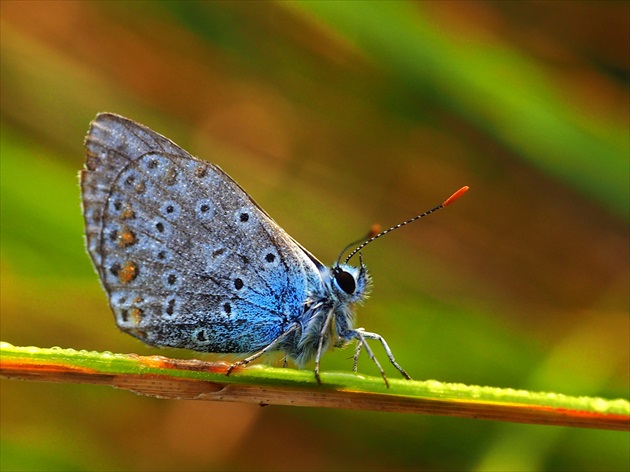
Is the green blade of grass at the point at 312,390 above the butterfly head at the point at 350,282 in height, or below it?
below

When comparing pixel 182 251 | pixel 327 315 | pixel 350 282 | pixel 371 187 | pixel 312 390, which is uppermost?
pixel 371 187

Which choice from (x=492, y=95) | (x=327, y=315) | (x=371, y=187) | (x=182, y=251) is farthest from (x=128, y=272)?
(x=371, y=187)

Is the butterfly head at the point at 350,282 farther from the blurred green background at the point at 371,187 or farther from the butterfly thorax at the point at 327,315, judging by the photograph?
the blurred green background at the point at 371,187

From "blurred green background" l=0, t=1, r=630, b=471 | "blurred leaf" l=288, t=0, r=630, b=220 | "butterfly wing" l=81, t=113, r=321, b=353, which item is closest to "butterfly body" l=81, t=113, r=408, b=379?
"butterfly wing" l=81, t=113, r=321, b=353

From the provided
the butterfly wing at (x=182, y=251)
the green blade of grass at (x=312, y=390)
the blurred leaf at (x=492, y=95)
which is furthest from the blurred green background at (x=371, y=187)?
the green blade of grass at (x=312, y=390)

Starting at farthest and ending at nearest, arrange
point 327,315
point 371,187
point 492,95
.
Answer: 1. point 371,187
2. point 492,95
3. point 327,315

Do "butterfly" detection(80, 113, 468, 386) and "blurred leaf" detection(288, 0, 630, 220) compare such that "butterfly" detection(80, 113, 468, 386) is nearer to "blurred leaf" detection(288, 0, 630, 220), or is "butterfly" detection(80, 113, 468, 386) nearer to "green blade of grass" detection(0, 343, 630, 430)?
"green blade of grass" detection(0, 343, 630, 430)

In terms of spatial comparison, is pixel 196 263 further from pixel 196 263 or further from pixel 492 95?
pixel 492 95
